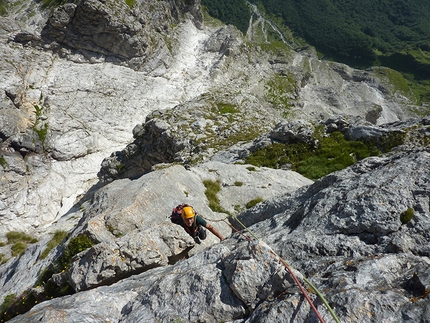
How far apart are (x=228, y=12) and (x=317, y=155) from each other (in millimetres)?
191124

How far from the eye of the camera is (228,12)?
7244 inches

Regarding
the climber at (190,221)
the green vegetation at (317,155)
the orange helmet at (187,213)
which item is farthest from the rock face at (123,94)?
the orange helmet at (187,213)

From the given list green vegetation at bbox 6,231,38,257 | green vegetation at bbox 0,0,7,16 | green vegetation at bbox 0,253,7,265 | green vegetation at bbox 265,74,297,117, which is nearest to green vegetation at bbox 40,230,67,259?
green vegetation at bbox 0,253,7,265

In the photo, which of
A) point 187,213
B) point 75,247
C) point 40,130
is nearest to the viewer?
point 75,247

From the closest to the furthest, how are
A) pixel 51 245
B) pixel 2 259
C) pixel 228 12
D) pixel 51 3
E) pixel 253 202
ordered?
pixel 51 245 → pixel 253 202 → pixel 2 259 → pixel 51 3 → pixel 228 12

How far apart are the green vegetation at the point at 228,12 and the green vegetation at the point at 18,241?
183 meters

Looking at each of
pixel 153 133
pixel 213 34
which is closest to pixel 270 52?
pixel 213 34

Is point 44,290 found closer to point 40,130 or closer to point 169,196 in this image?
point 169,196

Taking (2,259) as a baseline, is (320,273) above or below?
above

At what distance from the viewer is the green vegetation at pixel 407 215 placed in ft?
22.7

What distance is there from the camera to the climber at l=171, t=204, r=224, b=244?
11.3 metres

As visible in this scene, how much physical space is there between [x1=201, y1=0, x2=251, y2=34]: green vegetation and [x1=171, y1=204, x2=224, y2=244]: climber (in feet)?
626

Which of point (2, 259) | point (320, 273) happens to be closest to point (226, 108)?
point (2, 259)

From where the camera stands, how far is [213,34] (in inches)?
4016
